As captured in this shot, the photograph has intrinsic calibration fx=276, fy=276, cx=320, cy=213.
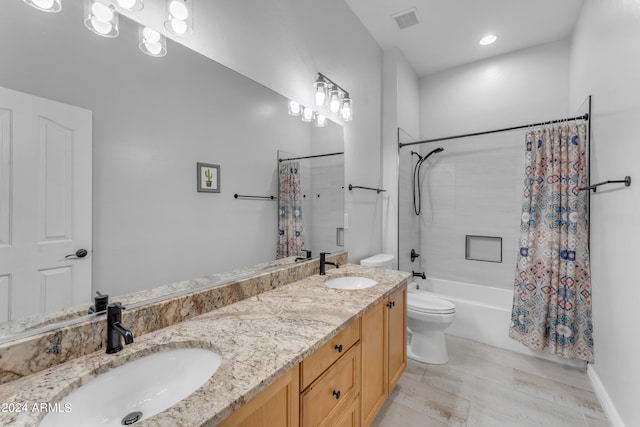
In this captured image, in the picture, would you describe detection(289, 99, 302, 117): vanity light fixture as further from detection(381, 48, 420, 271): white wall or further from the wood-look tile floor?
the wood-look tile floor

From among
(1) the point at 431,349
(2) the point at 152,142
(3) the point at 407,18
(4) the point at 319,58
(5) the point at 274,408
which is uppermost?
(3) the point at 407,18

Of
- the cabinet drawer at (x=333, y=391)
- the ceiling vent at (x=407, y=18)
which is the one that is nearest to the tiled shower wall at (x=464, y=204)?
the ceiling vent at (x=407, y=18)

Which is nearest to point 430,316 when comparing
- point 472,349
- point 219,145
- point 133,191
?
point 472,349

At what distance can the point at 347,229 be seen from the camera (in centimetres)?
228

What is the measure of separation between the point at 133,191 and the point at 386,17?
2.53 metres

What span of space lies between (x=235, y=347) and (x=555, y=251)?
8.26 feet

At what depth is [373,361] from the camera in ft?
4.76

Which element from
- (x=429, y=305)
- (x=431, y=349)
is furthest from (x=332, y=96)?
(x=431, y=349)

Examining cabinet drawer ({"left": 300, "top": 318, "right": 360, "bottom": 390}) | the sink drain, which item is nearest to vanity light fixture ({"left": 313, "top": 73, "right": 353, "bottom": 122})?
cabinet drawer ({"left": 300, "top": 318, "right": 360, "bottom": 390})

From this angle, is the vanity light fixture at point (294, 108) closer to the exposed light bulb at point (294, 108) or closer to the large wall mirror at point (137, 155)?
the exposed light bulb at point (294, 108)

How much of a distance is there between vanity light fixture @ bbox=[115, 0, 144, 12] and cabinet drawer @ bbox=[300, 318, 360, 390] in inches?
53.6

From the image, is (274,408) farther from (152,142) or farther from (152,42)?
(152,42)

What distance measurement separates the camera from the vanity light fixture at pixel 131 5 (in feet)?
3.12

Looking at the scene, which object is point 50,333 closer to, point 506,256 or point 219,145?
point 219,145
